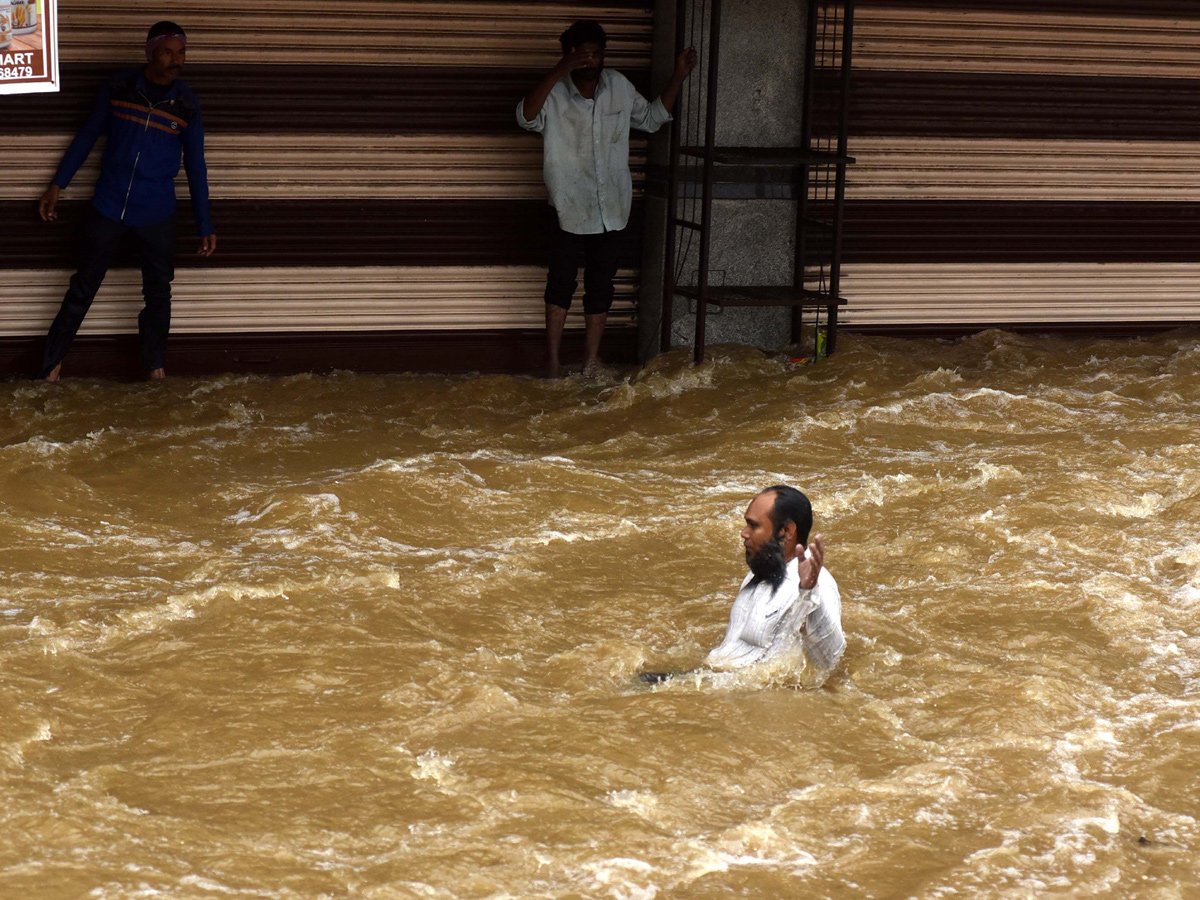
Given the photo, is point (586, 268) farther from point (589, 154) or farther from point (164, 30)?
point (164, 30)

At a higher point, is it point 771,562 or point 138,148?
point 138,148

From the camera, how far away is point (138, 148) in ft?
26.6

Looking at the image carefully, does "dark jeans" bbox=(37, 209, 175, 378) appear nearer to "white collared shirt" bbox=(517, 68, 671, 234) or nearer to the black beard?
"white collared shirt" bbox=(517, 68, 671, 234)

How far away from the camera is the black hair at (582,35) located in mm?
8336

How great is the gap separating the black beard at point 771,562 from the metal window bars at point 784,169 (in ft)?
14.2

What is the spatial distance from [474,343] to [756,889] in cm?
625

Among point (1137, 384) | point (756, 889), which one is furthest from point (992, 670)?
point (1137, 384)

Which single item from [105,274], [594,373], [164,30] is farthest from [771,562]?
[105,274]

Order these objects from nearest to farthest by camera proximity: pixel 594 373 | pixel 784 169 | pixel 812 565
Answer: pixel 812 565
pixel 594 373
pixel 784 169

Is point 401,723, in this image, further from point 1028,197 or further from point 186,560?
point 1028,197

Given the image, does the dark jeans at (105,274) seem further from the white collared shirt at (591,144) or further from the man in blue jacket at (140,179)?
the white collared shirt at (591,144)

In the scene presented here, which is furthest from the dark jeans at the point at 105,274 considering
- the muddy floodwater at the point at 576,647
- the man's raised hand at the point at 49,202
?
the muddy floodwater at the point at 576,647

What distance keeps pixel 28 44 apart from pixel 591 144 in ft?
13.4

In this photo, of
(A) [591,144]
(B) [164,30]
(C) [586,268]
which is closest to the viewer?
(B) [164,30]
